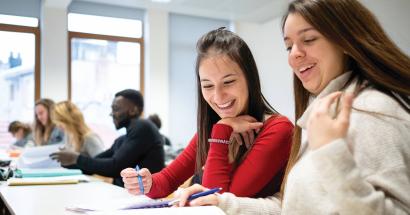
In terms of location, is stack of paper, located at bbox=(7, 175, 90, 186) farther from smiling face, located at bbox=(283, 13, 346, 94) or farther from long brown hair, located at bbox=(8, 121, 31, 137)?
long brown hair, located at bbox=(8, 121, 31, 137)

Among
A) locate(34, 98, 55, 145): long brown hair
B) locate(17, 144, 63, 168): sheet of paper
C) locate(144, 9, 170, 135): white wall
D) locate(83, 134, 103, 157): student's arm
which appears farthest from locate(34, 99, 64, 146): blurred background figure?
locate(144, 9, 170, 135): white wall

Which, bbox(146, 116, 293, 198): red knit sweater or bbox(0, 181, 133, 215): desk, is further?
bbox(0, 181, 133, 215): desk

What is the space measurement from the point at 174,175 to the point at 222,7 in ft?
15.2

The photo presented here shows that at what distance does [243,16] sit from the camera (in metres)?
6.12

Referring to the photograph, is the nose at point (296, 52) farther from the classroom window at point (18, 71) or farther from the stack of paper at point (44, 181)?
the classroom window at point (18, 71)

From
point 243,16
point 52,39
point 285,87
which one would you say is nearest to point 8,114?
point 52,39

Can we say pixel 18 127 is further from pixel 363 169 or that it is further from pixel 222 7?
pixel 363 169

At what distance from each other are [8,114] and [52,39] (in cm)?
136

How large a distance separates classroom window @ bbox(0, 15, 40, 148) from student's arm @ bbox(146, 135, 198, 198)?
5061mm

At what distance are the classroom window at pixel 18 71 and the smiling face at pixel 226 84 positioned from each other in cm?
537

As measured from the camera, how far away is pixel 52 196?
1.70 metres

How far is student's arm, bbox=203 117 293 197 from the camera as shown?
3.76ft

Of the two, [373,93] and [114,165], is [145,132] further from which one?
[373,93]

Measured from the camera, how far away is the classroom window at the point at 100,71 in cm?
630
